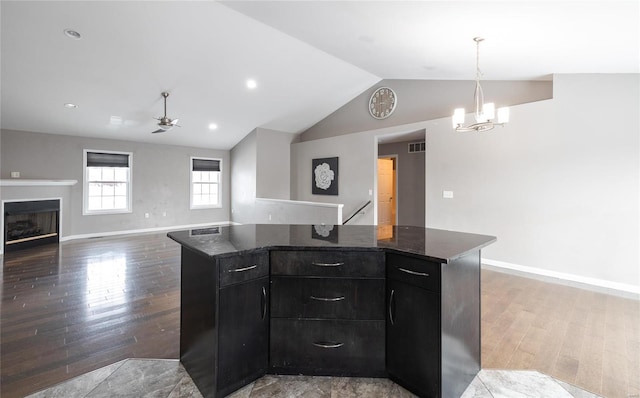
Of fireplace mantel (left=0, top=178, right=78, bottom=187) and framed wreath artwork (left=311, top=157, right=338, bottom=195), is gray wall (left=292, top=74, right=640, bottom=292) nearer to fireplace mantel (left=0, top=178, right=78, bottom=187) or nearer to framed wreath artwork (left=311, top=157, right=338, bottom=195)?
framed wreath artwork (left=311, top=157, right=338, bottom=195)

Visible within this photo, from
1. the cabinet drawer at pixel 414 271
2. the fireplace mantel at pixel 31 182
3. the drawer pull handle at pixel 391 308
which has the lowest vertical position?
the drawer pull handle at pixel 391 308

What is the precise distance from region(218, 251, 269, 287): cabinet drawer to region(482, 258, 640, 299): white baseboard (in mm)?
4284

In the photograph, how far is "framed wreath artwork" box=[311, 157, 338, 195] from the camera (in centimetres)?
736

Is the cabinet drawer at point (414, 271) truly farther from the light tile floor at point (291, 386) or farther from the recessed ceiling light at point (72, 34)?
the recessed ceiling light at point (72, 34)

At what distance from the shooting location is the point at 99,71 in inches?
180

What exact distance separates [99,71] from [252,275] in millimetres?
4773

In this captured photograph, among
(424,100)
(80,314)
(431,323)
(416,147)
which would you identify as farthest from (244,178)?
(431,323)

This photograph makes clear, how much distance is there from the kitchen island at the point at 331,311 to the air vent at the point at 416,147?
5.53 m

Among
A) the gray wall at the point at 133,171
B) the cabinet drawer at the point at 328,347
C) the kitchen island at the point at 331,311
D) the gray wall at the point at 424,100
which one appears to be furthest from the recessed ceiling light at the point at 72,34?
the gray wall at the point at 424,100

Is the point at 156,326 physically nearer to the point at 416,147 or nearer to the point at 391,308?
the point at 391,308

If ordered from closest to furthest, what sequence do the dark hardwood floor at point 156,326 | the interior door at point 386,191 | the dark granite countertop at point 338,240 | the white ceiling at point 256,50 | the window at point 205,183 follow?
the dark granite countertop at point 338,240 < the dark hardwood floor at point 156,326 < the white ceiling at point 256,50 < the interior door at point 386,191 < the window at point 205,183

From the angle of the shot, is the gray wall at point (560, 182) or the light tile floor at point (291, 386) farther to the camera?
the gray wall at point (560, 182)

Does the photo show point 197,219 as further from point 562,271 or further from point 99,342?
point 562,271

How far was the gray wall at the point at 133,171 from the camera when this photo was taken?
243 inches
